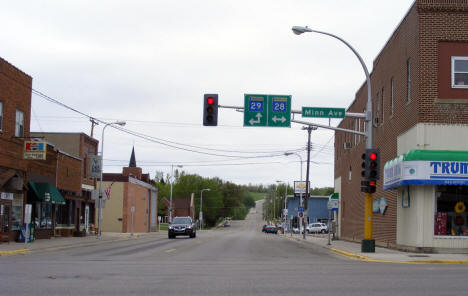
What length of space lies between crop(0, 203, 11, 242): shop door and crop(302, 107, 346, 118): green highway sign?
55.2 feet

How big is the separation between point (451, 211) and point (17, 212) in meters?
23.5

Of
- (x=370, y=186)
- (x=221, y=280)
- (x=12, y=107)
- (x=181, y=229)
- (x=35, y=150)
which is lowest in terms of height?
(x=181, y=229)

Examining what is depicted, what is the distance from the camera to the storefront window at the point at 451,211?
2452 centimetres

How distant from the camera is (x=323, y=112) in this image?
84.5 ft

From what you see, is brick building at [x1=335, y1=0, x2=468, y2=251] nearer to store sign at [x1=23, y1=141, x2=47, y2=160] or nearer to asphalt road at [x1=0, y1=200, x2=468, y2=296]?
asphalt road at [x1=0, y1=200, x2=468, y2=296]

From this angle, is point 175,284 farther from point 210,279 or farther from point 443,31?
point 443,31

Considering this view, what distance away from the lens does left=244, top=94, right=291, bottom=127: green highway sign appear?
2594cm

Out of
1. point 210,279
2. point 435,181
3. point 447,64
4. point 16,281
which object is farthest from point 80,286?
point 447,64

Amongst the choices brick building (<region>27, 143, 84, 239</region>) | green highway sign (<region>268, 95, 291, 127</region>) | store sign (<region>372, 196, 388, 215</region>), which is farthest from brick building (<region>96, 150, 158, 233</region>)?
green highway sign (<region>268, 95, 291, 127</region>)

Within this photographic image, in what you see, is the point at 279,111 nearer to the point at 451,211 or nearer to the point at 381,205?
the point at 451,211

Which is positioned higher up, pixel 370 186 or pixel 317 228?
pixel 370 186

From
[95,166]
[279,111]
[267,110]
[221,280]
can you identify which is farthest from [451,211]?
[95,166]

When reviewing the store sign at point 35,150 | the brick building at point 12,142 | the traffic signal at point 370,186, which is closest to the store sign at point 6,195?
the brick building at point 12,142

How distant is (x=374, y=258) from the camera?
21.9m
